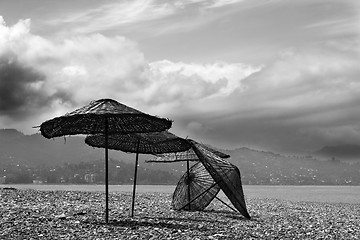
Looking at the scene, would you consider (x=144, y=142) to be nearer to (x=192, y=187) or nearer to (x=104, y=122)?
(x=104, y=122)


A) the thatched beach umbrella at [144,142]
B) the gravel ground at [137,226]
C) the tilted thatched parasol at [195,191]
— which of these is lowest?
the gravel ground at [137,226]

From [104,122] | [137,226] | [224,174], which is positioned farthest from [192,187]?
[137,226]

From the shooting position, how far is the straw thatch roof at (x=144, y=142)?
19.7 meters

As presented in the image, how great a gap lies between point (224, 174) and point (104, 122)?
16.4 feet

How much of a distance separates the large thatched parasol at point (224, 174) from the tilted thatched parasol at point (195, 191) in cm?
281

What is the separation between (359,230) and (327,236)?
3.07 metres

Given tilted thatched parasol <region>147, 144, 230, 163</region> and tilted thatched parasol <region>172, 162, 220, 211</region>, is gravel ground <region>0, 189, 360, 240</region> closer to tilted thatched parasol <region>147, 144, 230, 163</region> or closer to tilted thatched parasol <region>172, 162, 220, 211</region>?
tilted thatched parasol <region>172, 162, 220, 211</region>

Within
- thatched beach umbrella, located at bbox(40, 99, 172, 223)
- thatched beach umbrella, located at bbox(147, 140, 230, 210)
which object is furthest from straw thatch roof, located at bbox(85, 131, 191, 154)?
thatched beach umbrella, located at bbox(147, 140, 230, 210)

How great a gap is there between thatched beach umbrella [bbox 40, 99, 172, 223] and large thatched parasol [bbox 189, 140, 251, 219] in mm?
3517

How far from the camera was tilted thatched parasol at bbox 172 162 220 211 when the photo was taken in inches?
920

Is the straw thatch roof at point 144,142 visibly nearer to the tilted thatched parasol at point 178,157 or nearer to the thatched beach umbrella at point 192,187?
the tilted thatched parasol at point 178,157

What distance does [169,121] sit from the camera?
16.0 metres

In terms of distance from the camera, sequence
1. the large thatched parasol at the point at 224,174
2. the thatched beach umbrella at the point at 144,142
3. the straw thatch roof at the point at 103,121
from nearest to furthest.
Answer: the straw thatch roof at the point at 103,121 → the large thatched parasol at the point at 224,174 → the thatched beach umbrella at the point at 144,142

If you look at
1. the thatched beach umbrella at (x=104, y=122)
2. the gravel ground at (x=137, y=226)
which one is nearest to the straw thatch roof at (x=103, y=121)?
the thatched beach umbrella at (x=104, y=122)
